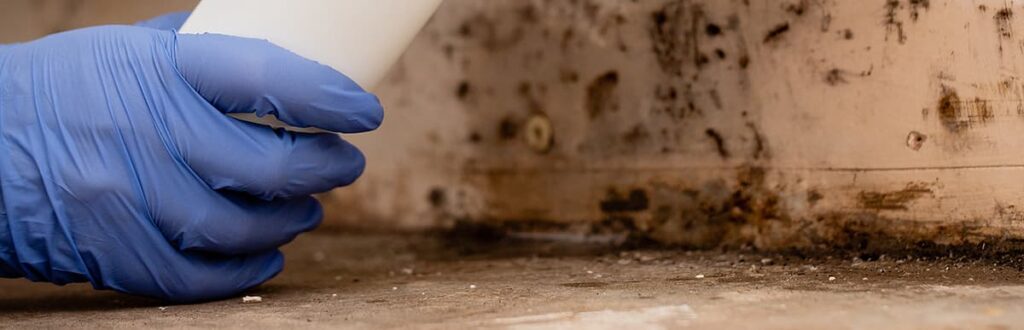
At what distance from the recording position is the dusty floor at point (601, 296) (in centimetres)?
77

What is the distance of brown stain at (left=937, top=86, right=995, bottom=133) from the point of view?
1033 millimetres

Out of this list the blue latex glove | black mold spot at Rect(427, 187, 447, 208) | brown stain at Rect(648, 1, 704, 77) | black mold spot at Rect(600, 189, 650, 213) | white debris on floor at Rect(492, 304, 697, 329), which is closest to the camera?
white debris on floor at Rect(492, 304, 697, 329)

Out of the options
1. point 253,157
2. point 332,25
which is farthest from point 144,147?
point 332,25

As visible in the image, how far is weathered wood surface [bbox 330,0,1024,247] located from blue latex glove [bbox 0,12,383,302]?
0.49m

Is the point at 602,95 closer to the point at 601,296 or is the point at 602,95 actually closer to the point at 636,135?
the point at 636,135

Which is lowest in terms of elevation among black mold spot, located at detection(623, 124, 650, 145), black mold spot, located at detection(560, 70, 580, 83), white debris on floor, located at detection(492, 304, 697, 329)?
A: white debris on floor, located at detection(492, 304, 697, 329)

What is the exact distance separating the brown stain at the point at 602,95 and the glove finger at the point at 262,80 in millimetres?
500

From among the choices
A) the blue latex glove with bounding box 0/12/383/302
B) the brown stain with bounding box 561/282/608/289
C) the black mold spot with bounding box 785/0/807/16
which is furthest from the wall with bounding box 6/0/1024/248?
the blue latex glove with bounding box 0/12/383/302

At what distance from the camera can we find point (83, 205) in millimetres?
968

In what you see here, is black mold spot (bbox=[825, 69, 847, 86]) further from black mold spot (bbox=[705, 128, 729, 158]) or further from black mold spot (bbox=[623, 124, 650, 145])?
black mold spot (bbox=[623, 124, 650, 145])

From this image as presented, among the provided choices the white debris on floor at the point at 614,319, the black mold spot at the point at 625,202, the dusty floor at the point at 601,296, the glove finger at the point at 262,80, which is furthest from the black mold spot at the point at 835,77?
the glove finger at the point at 262,80

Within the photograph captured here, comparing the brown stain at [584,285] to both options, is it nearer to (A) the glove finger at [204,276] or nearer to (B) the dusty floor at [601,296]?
(B) the dusty floor at [601,296]

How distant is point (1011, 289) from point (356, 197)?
1122 mm

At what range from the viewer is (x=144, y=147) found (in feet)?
3.23
